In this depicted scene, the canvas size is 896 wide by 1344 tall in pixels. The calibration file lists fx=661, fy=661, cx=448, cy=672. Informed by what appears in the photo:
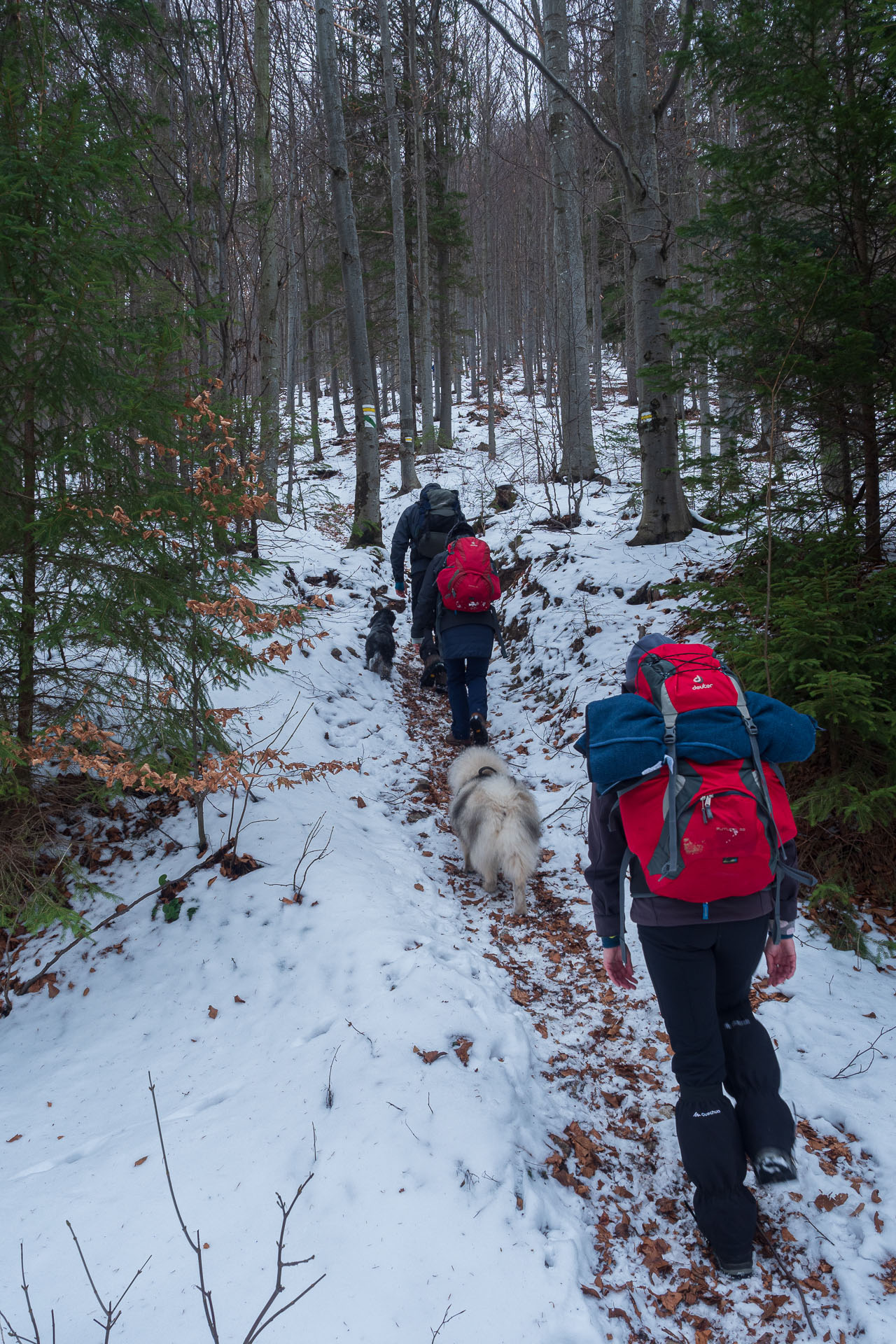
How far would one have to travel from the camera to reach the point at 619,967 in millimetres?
2566

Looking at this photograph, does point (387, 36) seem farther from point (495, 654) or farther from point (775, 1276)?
point (775, 1276)

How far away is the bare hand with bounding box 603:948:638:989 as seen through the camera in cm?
255

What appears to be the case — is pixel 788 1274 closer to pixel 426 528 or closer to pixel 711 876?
pixel 711 876

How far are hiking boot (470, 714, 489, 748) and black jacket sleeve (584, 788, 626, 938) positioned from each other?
4.15 metres

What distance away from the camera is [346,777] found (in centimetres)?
577

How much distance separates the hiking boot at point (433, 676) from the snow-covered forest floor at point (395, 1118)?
316 centimetres

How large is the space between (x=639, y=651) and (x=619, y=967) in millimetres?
1231

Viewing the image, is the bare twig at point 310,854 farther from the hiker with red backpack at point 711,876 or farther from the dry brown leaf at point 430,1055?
the hiker with red backpack at point 711,876

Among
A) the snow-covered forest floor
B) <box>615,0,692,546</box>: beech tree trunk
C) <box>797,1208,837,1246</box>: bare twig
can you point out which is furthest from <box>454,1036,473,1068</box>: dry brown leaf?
<box>615,0,692,546</box>: beech tree trunk

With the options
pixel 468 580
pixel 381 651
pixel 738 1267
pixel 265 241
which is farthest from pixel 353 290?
pixel 738 1267

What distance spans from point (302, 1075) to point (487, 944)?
1.45m

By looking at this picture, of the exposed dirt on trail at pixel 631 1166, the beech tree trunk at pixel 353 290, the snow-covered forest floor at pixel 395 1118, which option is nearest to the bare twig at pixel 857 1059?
the snow-covered forest floor at pixel 395 1118

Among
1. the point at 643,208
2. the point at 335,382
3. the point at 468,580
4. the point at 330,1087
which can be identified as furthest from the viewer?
the point at 335,382

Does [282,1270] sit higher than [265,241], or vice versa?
[265,241]
